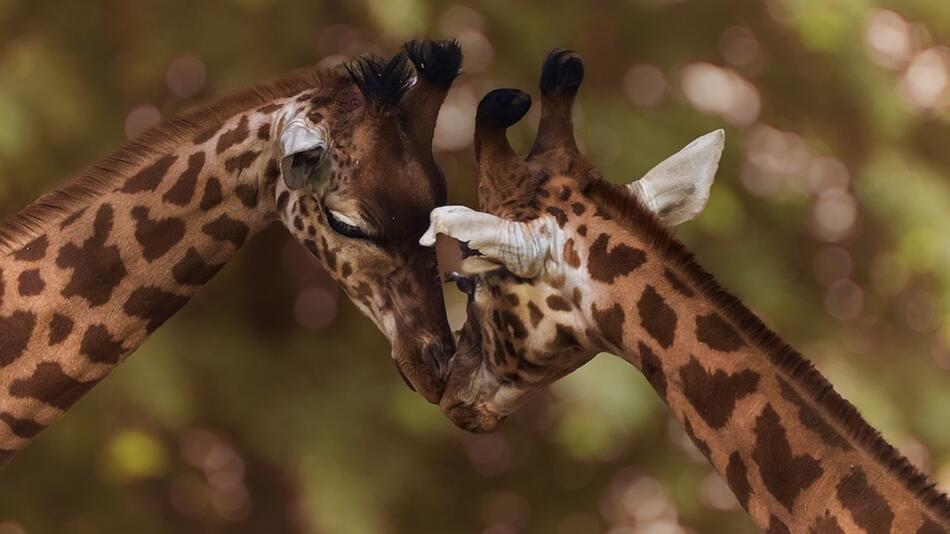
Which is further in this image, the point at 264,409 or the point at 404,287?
the point at 264,409

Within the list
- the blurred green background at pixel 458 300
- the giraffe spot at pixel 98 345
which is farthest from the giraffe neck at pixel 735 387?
the blurred green background at pixel 458 300

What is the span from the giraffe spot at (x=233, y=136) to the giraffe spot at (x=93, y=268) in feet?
0.83

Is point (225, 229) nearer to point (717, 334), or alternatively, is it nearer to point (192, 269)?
point (192, 269)

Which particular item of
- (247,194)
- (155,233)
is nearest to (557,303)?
(247,194)

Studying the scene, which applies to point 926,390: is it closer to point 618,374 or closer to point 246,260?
point 618,374

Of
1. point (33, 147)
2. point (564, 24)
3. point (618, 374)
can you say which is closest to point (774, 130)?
point (564, 24)

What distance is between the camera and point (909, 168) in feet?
15.8

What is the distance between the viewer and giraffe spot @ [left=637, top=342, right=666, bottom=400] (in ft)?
7.40

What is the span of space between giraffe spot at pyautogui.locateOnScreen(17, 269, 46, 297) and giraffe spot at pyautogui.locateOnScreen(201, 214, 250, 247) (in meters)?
0.31

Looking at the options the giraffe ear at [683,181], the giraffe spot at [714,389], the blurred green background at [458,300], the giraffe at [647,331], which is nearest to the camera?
the giraffe at [647,331]

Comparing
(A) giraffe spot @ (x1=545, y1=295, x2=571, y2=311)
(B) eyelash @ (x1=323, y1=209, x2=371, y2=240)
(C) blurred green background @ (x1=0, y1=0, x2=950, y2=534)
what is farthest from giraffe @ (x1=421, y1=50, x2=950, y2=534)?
(C) blurred green background @ (x1=0, y1=0, x2=950, y2=534)

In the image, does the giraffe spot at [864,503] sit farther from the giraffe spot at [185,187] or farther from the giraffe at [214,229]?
the giraffe spot at [185,187]

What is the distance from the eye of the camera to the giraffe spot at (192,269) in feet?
8.91

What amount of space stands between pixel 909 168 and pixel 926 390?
730 millimetres
